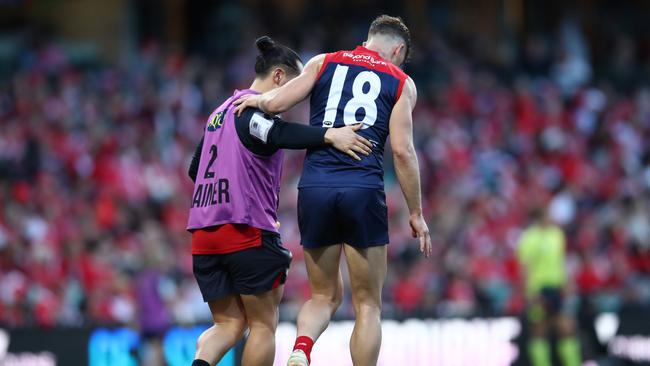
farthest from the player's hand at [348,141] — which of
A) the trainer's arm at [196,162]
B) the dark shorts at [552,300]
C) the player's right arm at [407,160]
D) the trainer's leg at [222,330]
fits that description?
the dark shorts at [552,300]

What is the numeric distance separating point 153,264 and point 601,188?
A: 8.60m

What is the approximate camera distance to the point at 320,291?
8.15 m

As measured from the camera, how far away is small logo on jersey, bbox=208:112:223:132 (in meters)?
8.19

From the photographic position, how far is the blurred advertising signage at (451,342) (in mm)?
13977

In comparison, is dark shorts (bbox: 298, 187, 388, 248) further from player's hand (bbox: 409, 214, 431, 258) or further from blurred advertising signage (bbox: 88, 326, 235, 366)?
blurred advertising signage (bbox: 88, 326, 235, 366)

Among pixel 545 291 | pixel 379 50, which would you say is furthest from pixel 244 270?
pixel 545 291

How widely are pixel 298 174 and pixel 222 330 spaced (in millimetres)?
11044

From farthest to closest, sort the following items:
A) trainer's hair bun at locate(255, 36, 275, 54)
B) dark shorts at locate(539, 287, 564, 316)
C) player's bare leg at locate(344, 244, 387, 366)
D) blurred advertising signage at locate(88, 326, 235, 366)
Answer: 1. dark shorts at locate(539, 287, 564, 316)
2. blurred advertising signage at locate(88, 326, 235, 366)
3. trainer's hair bun at locate(255, 36, 275, 54)
4. player's bare leg at locate(344, 244, 387, 366)

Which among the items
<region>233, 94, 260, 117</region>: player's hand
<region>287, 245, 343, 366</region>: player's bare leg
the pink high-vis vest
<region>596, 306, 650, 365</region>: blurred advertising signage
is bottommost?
<region>596, 306, 650, 365</region>: blurred advertising signage

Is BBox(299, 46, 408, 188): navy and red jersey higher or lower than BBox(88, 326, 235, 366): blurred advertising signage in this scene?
higher

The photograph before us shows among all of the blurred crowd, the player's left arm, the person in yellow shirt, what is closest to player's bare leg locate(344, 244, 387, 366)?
the player's left arm

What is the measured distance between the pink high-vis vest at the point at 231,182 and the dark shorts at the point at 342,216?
0.25 meters

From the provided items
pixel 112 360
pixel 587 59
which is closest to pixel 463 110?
pixel 587 59

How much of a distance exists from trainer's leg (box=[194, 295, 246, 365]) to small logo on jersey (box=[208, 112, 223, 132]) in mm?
1131
